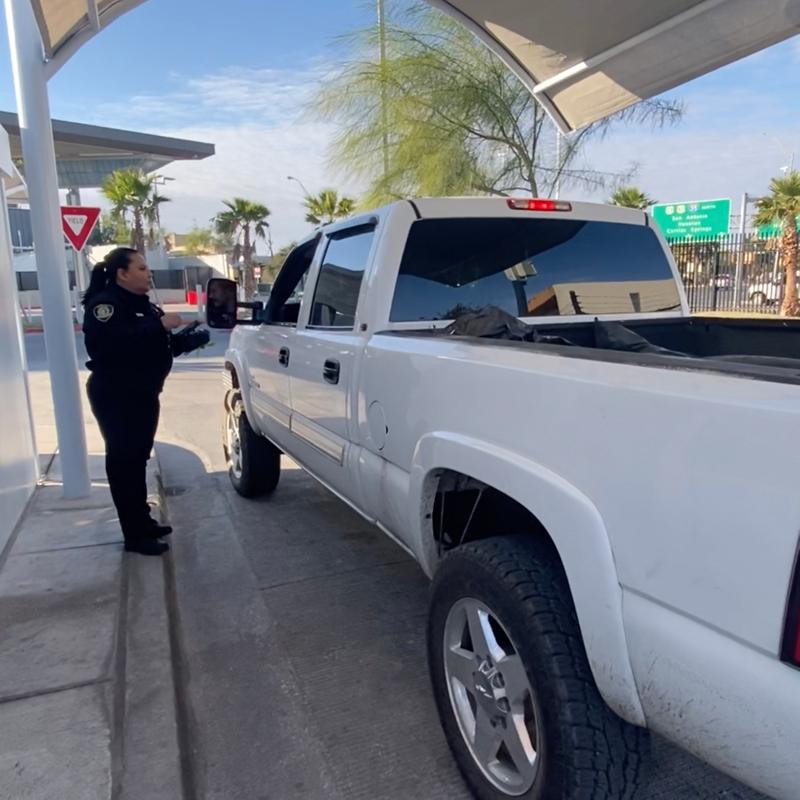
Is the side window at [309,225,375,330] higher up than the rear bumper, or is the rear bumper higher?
the side window at [309,225,375,330]

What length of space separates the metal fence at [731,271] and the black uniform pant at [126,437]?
51.3ft

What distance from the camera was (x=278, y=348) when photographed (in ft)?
14.5

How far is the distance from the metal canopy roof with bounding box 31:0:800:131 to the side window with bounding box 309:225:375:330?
2.54 meters

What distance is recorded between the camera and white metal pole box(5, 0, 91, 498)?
4.80m

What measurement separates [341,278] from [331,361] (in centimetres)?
55

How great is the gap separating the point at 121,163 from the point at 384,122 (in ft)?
94.1

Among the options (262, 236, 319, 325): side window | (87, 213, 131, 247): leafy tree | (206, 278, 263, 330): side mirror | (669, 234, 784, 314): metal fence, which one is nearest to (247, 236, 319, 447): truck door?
(262, 236, 319, 325): side window

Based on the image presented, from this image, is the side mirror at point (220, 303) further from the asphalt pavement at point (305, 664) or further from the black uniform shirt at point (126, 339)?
the asphalt pavement at point (305, 664)

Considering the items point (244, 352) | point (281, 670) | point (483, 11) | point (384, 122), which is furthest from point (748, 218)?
point (281, 670)

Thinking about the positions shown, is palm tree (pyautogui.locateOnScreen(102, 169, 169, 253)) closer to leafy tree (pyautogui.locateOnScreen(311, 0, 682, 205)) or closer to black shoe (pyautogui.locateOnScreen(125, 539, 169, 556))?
leafy tree (pyautogui.locateOnScreen(311, 0, 682, 205))

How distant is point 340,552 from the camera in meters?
4.59

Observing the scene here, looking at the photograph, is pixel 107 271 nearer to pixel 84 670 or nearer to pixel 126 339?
pixel 126 339

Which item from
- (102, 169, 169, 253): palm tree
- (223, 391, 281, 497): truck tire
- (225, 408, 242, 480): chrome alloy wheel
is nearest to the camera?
(223, 391, 281, 497): truck tire

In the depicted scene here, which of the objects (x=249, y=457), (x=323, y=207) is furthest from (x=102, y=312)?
(x=323, y=207)
